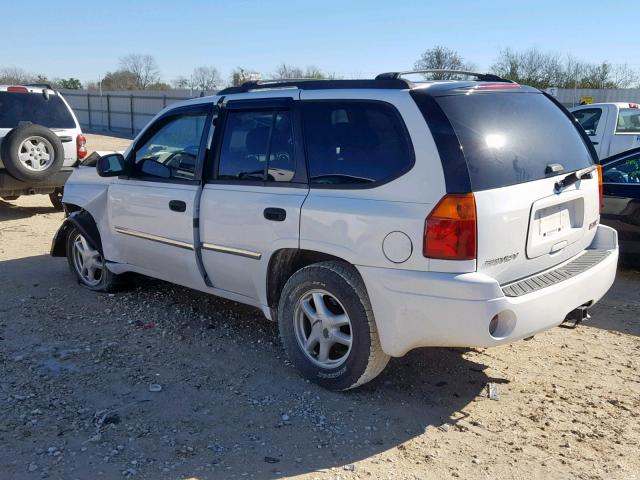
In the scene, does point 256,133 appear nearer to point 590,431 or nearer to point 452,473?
point 452,473

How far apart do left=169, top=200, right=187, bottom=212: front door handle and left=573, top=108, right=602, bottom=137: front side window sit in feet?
29.2

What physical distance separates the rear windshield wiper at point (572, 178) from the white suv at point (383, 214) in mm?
14

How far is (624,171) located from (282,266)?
430 cm

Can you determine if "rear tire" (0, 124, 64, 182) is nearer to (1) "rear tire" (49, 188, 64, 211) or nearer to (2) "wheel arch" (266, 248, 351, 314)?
(1) "rear tire" (49, 188, 64, 211)

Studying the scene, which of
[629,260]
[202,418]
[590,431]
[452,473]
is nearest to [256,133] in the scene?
[202,418]

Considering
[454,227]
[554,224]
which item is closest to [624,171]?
[554,224]

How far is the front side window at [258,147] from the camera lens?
401 cm

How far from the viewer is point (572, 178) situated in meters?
3.82

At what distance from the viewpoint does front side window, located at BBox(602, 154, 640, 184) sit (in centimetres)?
645

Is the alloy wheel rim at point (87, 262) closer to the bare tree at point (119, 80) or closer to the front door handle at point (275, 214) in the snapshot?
the front door handle at point (275, 214)

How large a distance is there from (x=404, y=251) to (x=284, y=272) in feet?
3.50

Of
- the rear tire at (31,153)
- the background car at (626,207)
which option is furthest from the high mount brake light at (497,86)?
the rear tire at (31,153)

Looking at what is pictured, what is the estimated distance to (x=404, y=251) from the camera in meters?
3.32

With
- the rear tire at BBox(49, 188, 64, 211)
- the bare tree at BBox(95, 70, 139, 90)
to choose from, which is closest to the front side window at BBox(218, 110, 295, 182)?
the rear tire at BBox(49, 188, 64, 211)
